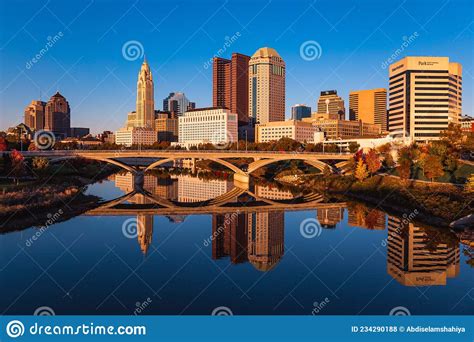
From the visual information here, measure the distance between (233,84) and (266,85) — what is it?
63.4ft

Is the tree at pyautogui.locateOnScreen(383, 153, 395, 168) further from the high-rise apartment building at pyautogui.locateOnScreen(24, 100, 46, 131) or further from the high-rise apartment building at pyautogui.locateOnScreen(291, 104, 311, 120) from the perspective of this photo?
the high-rise apartment building at pyautogui.locateOnScreen(291, 104, 311, 120)

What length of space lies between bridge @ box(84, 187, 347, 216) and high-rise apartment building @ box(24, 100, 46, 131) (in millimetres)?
103317

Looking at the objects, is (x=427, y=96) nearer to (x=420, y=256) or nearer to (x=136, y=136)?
(x=420, y=256)

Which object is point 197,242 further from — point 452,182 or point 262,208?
point 452,182

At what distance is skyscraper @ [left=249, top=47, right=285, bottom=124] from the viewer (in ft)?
499

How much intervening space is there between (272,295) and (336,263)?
16.5 ft

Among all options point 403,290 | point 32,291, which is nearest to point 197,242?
point 32,291

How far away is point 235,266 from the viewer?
713 inches

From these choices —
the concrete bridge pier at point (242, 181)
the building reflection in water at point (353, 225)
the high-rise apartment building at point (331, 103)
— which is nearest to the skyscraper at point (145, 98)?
the high-rise apartment building at point (331, 103)

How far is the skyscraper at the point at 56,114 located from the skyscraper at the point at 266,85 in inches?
2473

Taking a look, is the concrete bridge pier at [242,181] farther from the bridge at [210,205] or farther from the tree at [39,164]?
→ the tree at [39,164]

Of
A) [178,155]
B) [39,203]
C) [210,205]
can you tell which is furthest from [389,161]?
[39,203]

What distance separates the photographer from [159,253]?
65.5ft

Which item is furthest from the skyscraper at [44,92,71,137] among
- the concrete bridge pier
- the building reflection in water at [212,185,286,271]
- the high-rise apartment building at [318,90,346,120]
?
the building reflection in water at [212,185,286,271]
